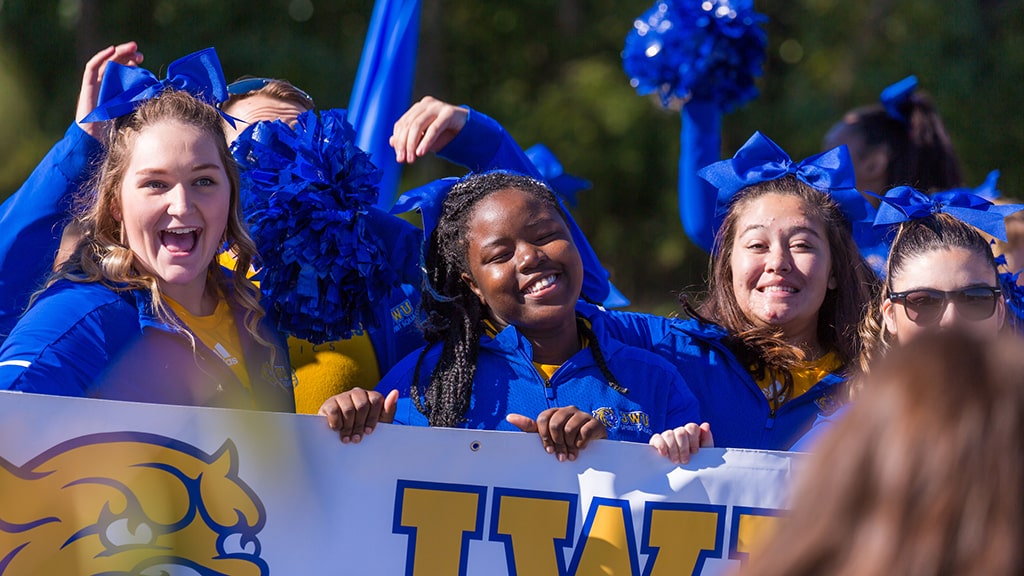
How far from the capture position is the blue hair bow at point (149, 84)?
2939 mm

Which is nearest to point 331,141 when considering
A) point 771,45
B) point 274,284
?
point 274,284

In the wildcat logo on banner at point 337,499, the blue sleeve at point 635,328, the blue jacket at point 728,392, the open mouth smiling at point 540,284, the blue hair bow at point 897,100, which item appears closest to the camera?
the wildcat logo on banner at point 337,499

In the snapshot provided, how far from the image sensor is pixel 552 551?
2.59 meters

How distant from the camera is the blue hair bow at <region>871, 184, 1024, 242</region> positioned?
3.23 meters

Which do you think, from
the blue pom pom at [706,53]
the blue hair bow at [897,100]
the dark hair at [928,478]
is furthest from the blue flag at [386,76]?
the dark hair at [928,478]

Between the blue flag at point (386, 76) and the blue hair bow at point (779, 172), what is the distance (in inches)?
57.4

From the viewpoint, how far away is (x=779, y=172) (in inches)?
140

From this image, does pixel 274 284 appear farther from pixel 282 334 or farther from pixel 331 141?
pixel 331 141

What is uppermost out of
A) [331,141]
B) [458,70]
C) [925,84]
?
[458,70]

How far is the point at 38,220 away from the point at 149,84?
0.47 m

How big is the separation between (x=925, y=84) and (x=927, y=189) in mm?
6013

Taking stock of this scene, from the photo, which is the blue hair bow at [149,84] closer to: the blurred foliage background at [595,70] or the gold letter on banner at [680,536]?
the gold letter on banner at [680,536]

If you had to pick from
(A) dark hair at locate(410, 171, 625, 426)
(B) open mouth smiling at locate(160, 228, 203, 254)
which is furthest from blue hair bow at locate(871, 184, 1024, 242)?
(B) open mouth smiling at locate(160, 228, 203, 254)

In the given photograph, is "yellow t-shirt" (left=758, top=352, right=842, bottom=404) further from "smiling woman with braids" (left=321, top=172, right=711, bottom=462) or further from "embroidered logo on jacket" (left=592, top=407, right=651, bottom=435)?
"embroidered logo on jacket" (left=592, top=407, right=651, bottom=435)
